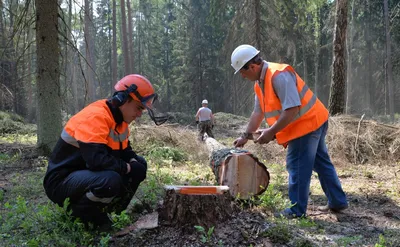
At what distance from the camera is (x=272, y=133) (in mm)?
3967

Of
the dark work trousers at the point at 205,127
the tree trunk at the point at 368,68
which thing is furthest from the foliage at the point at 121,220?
the tree trunk at the point at 368,68

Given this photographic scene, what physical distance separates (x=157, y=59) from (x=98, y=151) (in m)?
43.5


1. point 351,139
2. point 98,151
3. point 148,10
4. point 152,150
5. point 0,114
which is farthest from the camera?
point 148,10

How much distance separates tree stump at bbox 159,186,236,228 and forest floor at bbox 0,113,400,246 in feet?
0.20

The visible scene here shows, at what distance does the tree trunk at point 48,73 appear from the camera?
6.91 metres

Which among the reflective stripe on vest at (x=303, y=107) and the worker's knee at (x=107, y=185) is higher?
the reflective stripe on vest at (x=303, y=107)

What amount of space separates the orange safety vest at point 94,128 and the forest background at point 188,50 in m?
3.80

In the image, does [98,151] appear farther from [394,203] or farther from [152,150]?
[152,150]

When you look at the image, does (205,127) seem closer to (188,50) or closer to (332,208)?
(332,208)

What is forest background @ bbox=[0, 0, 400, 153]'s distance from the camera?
7082 millimetres

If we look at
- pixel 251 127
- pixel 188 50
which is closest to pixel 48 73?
pixel 251 127

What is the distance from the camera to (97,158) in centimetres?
292

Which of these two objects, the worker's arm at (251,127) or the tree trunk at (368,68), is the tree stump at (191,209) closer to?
the worker's arm at (251,127)

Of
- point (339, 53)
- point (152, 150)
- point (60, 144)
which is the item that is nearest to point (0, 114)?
point (152, 150)
